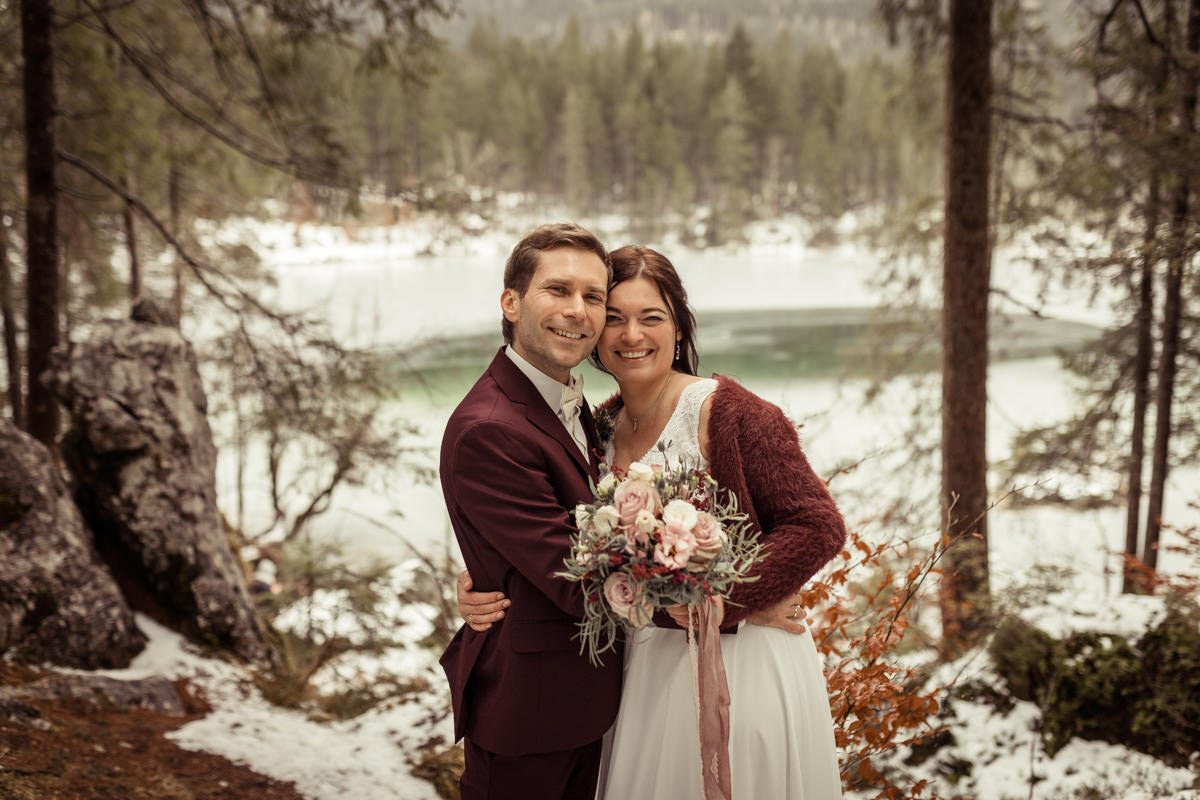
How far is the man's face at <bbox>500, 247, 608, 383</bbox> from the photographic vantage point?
228 centimetres

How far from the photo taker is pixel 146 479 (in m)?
4.48

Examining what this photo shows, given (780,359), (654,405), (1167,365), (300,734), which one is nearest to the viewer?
(654,405)

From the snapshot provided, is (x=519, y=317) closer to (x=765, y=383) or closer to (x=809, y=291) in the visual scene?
(x=765, y=383)

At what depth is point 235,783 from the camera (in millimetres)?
Result: 3260

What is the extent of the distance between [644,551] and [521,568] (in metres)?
0.41

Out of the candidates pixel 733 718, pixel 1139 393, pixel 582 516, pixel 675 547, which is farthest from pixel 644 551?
pixel 1139 393

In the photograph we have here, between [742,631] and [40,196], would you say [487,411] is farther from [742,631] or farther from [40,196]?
[40,196]

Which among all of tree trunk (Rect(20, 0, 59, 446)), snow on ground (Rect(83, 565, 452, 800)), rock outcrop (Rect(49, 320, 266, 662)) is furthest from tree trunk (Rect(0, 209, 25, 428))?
snow on ground (Rect(83, 565, 452, 800))

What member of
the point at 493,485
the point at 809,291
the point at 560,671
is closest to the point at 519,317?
the point at 493,485

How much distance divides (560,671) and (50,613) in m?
3.09

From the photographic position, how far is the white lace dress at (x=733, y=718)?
229 centimetres

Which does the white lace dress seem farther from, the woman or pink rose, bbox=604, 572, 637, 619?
pink rose, bbox=604, 572, 637, 619

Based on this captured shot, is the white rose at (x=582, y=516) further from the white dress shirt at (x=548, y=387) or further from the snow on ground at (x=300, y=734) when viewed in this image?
the snow on ground at (x=300, y=734)

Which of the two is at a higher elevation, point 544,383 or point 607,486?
point 544,383
